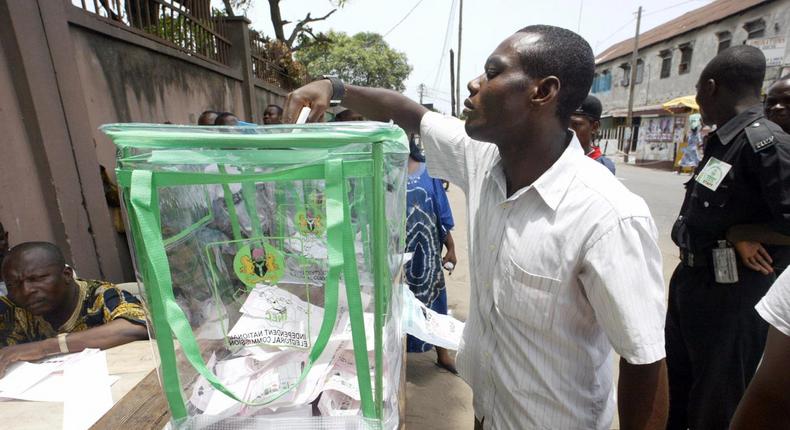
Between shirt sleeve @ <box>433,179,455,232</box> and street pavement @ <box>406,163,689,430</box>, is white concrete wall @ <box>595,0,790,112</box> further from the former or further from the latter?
shirt sleeve @ <box>433,179,455,232</box>

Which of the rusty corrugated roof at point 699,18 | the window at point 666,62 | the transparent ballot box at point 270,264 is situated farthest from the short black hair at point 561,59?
the window at point 666,62

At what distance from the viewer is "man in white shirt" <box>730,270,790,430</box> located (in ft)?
2.30

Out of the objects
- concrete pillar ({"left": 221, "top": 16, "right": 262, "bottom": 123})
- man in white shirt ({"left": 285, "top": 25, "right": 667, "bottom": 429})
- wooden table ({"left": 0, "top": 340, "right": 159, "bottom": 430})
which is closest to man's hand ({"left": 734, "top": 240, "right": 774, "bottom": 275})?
Result: man in white shirt ({"left": 285, "top": 25, "right": 667, "bottom": 429})

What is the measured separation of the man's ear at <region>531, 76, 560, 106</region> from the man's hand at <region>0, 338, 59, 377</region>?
171 centimetres

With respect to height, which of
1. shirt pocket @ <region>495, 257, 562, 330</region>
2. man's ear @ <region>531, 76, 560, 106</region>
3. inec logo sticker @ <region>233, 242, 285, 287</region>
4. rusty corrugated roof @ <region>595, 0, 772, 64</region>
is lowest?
shirt pocket @ <region>495, 257, 562, 330</region>

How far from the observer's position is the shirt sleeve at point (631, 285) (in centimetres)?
80

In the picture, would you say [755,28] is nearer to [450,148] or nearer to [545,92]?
[450,148]

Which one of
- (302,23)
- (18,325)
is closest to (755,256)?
(18,325)

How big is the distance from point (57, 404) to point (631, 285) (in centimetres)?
143

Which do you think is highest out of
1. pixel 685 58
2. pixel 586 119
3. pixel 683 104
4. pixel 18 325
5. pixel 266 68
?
pixel 685 58

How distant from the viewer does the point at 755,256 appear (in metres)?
1.52

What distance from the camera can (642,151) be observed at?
16.7 metres

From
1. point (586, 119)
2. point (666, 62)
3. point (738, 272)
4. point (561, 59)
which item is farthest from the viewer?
point (666, 62)

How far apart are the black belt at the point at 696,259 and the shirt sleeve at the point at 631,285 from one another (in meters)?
1.09
